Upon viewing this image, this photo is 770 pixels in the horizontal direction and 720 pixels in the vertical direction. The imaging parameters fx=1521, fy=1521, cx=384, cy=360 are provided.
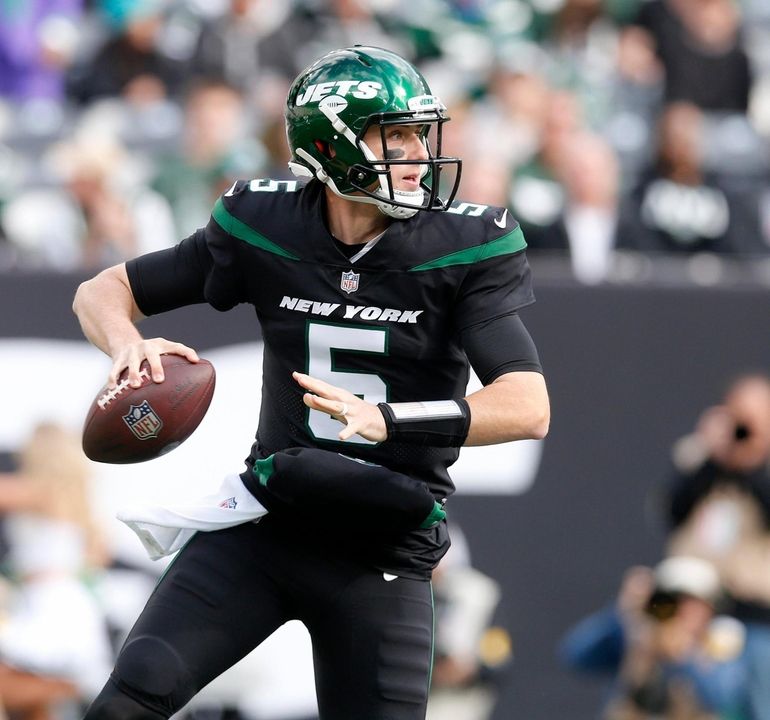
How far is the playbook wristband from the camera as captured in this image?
329 centimetres

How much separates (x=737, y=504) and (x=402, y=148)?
317cm

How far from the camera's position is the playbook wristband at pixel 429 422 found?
3295mm

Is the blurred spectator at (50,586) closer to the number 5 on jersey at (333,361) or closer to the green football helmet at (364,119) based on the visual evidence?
the number 5 on jersey at (333,361)

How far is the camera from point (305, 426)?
375 centimetres

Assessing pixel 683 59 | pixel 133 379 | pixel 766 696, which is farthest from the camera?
pixel 683 59

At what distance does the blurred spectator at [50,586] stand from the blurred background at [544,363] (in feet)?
0.04

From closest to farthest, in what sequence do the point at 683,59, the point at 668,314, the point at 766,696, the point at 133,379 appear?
the point at 133,379, the point at 766,696, the point at 668,314, the point at 683,59

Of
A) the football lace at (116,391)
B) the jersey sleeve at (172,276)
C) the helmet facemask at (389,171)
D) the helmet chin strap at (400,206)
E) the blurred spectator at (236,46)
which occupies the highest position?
the helmet facemask at (389,171)

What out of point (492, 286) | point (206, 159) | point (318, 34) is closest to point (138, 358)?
point (492, 286)

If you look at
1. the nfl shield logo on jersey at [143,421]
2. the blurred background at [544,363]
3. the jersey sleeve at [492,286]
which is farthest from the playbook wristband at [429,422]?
the blurred background at [544,363]

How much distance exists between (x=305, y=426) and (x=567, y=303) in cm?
292

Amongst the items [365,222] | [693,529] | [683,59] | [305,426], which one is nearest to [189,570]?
[305,426]

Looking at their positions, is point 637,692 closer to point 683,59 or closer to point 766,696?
point 766,696

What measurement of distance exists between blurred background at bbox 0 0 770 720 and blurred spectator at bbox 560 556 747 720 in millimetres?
16
